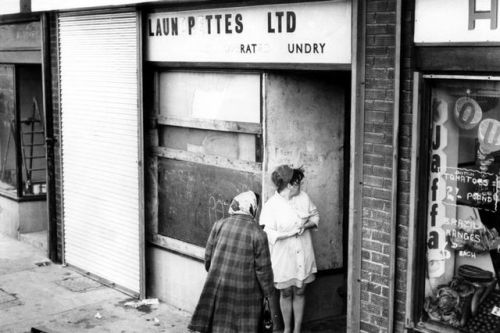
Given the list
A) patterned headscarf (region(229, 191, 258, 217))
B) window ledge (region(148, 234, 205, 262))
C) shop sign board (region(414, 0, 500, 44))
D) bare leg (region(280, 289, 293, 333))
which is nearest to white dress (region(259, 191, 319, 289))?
bare leg (region(280, 289, 293, 333))

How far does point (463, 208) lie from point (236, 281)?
6.14 feet

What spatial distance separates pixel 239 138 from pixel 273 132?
0.62 meters

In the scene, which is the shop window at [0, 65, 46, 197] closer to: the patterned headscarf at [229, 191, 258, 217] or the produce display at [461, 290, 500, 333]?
the patterned headscarf at [229, 191, 258, 217]

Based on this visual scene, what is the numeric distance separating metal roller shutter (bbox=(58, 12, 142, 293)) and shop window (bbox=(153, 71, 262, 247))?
387 millimetres

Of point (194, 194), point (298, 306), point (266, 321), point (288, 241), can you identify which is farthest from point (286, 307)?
point (194, 194)

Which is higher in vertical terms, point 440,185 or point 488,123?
point 488,123

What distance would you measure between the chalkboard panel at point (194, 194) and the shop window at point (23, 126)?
3.96m

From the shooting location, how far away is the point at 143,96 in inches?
366

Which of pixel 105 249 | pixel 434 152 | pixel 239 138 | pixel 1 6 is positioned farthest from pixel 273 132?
pixel 1 6

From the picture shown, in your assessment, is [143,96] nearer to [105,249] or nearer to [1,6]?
[105,249]

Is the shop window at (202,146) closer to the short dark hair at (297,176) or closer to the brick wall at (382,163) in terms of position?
the short dark hair at (297,176)

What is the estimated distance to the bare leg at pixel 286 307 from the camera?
7.68 m

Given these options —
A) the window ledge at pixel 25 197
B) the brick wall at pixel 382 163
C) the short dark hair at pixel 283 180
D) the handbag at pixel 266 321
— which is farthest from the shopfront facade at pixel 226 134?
the window ledge at pixel 25 197

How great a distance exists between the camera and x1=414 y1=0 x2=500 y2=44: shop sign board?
555 cm
